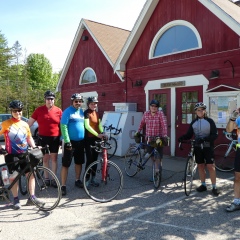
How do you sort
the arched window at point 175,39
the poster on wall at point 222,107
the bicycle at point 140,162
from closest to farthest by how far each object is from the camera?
the bicycle at point 140,162, the poster on wall at point 222,107, the arched window at point 175,39

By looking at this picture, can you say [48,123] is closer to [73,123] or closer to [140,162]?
[73,123]

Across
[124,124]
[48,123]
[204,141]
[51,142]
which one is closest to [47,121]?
[48,123]

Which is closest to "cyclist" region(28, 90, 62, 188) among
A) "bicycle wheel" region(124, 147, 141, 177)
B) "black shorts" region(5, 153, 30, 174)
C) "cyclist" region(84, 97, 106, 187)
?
"cyclist" region(84, 97, 106, 187)

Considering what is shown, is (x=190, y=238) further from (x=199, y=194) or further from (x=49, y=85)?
(x=49, y=85)

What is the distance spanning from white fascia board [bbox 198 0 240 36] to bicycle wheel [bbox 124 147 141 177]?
4182 mm

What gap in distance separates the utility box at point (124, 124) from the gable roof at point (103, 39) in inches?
130

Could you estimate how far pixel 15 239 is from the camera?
3.48 metres

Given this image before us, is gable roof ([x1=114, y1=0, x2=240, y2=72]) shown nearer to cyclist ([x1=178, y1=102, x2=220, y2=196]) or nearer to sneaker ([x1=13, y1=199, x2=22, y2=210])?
cyclist ([x1=178, y1=102, x2=220, y2=196])

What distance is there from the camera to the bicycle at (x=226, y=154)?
7059 millimetres

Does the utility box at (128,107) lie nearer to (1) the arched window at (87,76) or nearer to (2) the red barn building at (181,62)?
(2) the red barn building at (181,62)

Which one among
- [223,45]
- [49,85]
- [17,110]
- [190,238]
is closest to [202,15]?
[223,45]

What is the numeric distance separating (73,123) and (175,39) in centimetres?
552

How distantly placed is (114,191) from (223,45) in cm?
530

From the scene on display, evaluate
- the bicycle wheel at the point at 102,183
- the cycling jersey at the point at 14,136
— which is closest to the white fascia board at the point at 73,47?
the bicycle wheel at the point at 102,183
